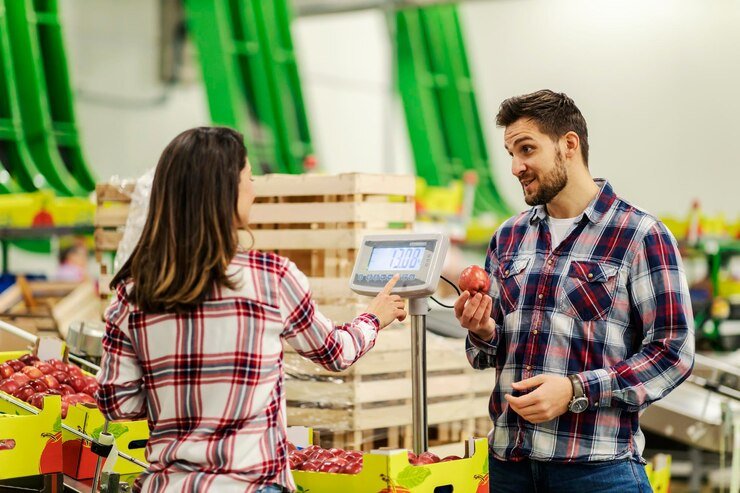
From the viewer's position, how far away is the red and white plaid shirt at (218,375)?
6.13 ft

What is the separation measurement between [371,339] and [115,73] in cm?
1060

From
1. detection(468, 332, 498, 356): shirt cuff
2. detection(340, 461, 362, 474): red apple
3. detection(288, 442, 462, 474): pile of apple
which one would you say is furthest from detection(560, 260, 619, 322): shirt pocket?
detection(340, 461, 362, 474): red apple

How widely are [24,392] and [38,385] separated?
7 centimetres

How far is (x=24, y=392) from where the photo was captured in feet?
9.82

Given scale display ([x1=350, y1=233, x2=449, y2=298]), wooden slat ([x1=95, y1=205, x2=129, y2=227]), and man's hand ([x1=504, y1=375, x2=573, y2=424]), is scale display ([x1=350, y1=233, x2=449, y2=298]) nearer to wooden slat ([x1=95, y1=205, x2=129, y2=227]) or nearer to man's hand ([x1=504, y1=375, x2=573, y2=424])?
man's hand ([x1=504, y1=375, x2=573, y2=424])

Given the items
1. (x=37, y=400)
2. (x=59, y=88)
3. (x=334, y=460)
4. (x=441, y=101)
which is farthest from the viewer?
(x=441, y=101)

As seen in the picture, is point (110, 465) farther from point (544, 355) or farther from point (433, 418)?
point (433, 418)

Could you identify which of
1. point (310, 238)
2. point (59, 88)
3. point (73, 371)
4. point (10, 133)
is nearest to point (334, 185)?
point (310, 238)

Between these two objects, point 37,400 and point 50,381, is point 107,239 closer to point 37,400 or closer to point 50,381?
point 50,381

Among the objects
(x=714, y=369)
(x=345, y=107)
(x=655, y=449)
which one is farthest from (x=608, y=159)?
(x=714, y=369)

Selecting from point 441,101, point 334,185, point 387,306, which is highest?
point 441,101

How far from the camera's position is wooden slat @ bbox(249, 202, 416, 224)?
12.2 ft

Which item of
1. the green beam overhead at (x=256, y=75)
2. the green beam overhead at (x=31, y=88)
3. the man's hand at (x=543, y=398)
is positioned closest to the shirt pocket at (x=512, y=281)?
the man's hand at (x=543, y=398)

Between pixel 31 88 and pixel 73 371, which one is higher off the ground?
pixel 31 88
